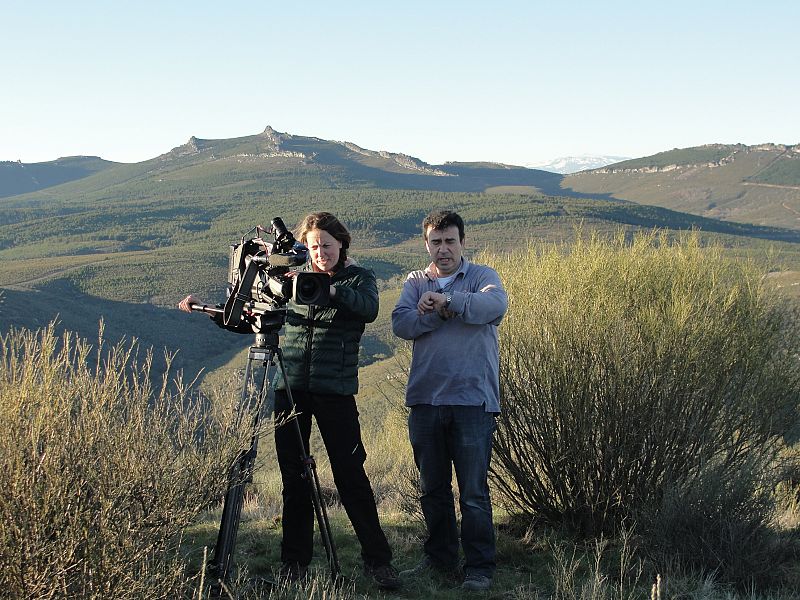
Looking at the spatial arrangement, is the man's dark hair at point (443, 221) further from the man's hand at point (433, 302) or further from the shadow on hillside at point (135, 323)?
the shadow on hillside at point (135, 323)

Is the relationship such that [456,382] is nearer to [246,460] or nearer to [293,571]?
[246,460]

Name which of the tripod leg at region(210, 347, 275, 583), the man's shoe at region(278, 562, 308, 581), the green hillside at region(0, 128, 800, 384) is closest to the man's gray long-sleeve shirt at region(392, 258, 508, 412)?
the tripod leg at region(210, 347, 275, 583)

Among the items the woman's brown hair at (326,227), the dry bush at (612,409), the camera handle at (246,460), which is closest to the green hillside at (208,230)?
the dry bush at (612,409)

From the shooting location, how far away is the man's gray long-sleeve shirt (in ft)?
13.4

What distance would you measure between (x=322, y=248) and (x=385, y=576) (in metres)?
1.71

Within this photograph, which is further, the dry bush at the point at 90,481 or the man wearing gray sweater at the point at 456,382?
the man wearing gray sweater at the point at 456,382

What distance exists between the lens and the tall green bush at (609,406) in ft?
16.8

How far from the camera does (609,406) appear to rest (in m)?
5.12

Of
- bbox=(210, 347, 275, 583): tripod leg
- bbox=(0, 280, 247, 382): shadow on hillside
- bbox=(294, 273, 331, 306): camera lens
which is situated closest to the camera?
bbox=(294, 273, 331, 306): camera lens

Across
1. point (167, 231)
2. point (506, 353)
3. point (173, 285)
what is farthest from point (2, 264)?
point (506, 353)

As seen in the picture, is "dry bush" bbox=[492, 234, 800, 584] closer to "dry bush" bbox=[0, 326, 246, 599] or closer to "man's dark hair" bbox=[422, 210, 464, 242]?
"man's dark hair" bbox=[422, 210, 464, 242]

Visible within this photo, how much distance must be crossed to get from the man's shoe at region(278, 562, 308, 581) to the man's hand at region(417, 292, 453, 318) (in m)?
1.47

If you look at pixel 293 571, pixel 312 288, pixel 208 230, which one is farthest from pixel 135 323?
pixel 208 230

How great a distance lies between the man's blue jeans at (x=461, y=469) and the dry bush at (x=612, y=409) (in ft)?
3.66
